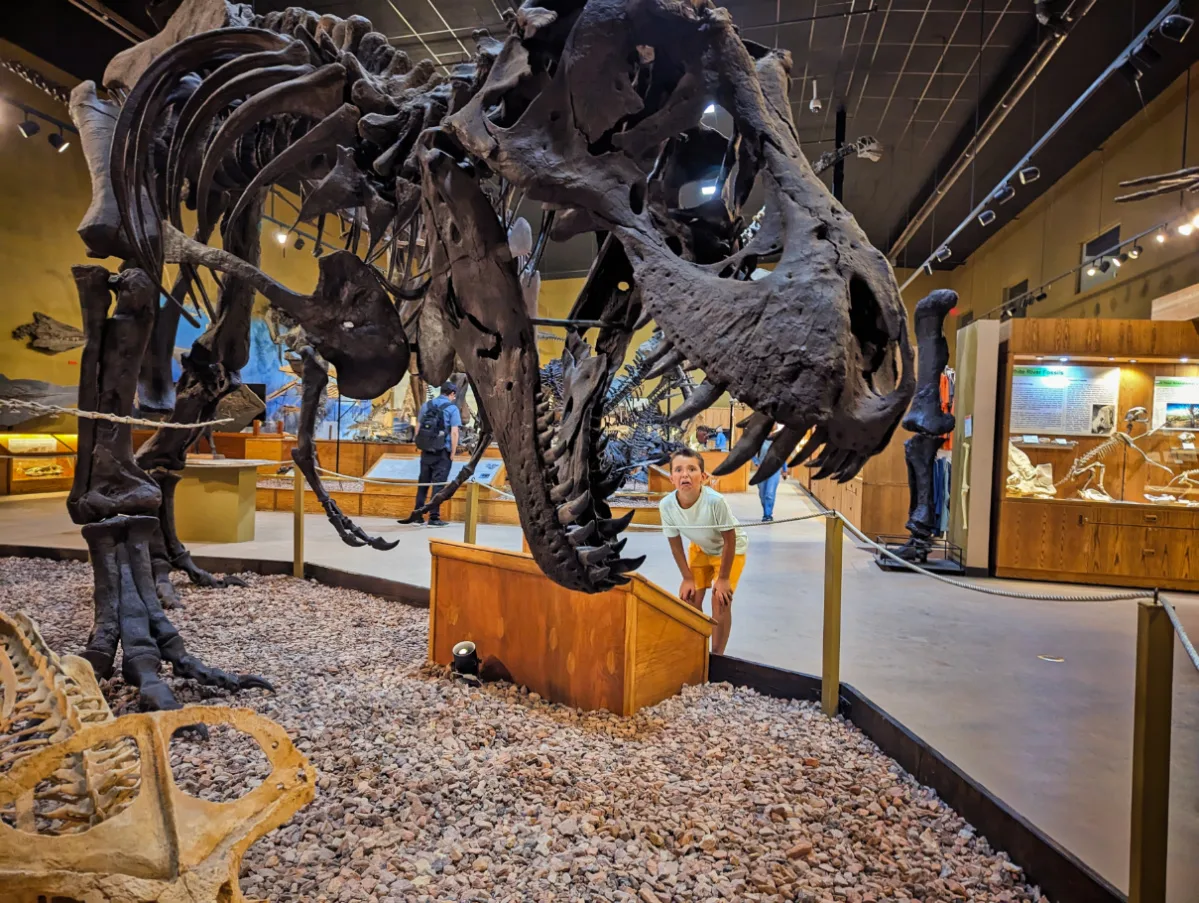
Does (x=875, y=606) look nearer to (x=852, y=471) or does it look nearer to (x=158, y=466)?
(x=852, y=471)

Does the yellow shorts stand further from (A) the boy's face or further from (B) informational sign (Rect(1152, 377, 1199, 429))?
(B) informational sign (Rect(1152, 377, 1199, 429))

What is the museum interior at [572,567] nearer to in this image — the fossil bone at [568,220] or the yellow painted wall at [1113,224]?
the fossil bone at [568,220]

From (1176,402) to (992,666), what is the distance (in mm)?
4717

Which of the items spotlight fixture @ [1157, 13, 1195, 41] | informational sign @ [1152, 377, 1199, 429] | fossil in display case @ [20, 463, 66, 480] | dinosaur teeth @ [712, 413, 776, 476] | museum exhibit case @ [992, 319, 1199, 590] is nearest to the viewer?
dinosaur teeth @ [712, 413, 776, 476]

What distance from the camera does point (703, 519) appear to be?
3627 mm

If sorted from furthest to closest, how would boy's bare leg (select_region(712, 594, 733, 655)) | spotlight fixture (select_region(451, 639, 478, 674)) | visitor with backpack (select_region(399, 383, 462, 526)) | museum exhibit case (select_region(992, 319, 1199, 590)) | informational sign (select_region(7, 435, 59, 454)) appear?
informational sign (select_region(7, 435, 59, 454)) < visitor with backpack (select_region(399, 383, 462, 526)) < museum exhibit case (select_region(992, 319, 1199, 590)) < boy's bare leg (select_region(712, 594, 733, 655)) < spotlight fixture (select_region(451, 639, 478, 674))

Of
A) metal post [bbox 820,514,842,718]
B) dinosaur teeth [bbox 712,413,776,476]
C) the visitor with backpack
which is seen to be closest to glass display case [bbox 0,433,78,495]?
the visitor with backpack

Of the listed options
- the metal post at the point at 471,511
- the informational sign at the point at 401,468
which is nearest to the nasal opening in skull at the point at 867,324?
the metal post at the point at 471,511

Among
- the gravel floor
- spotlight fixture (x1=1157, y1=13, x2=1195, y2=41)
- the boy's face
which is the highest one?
spotlight fixture (x1=1157, y1=13, x2=1195, y2=41)

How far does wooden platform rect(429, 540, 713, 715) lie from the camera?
3.12 metres

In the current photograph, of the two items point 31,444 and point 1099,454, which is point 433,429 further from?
point 31,444

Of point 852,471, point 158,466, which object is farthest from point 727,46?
point 158,466

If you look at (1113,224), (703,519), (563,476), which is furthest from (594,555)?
(1113,224)

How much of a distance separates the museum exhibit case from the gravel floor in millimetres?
5059
